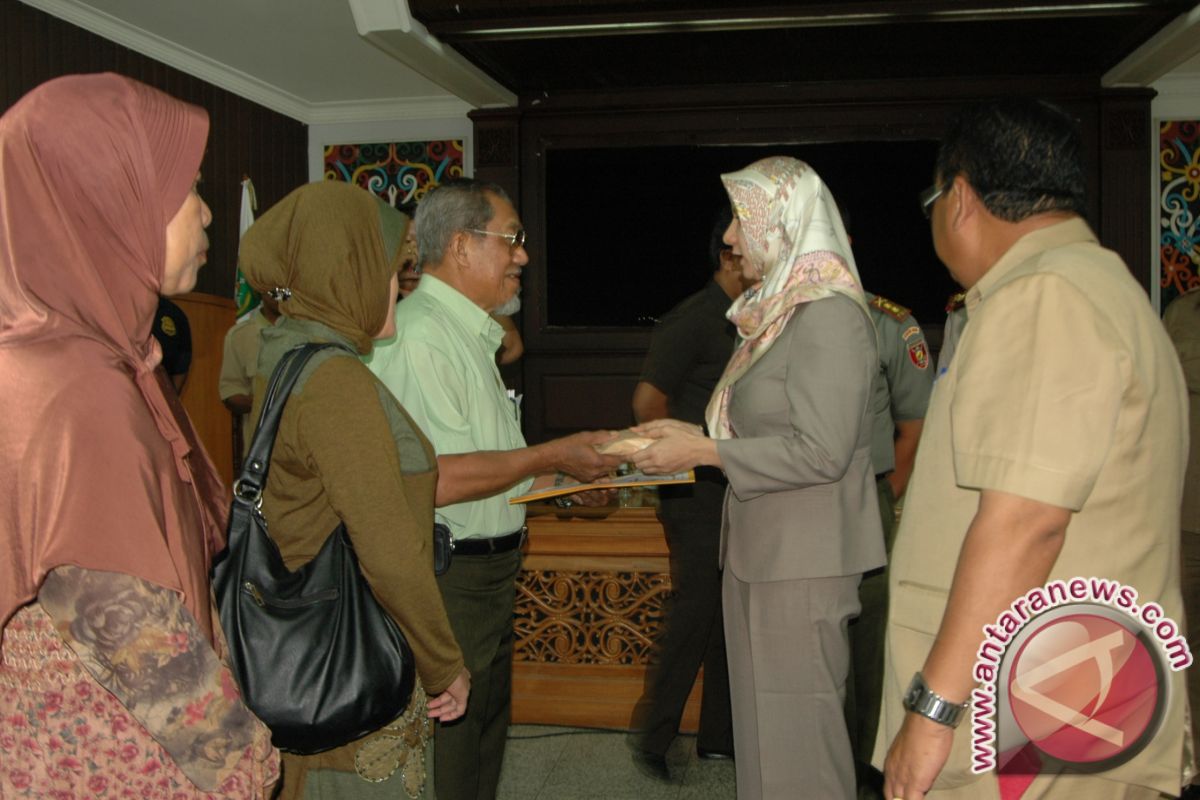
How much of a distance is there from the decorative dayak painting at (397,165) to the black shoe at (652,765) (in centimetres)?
456

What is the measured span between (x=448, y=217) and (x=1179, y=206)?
18.2 ft

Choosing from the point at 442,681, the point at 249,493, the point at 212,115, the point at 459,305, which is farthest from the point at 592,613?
the point at 212,115

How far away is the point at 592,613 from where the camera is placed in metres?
3.68

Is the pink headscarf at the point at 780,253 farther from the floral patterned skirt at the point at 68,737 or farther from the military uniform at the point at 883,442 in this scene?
the floral patterned skirt at the point at 68,737

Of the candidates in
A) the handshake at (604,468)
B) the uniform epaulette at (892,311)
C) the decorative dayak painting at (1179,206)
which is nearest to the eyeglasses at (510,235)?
the handshake at (604,468)

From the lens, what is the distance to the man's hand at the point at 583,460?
7.43ft

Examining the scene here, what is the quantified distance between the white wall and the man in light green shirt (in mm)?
4692

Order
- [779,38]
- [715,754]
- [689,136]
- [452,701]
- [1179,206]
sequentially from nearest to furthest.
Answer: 1. [452,701]
2. [715,754]
3. [779,38]
4. [1179,206]
5. [689,136]

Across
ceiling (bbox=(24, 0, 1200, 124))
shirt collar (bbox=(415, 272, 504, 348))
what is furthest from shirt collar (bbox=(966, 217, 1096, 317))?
ceiling (bbox=(24, 0, 1200, 124))

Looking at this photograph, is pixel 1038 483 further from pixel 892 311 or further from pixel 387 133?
pixel 387 133

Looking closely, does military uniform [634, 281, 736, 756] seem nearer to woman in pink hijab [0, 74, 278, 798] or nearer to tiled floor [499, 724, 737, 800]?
tiled floor [499, 724, 737, 800]

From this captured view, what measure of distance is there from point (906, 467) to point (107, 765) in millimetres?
2487

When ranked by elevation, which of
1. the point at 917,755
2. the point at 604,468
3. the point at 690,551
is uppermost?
the point at 604,468

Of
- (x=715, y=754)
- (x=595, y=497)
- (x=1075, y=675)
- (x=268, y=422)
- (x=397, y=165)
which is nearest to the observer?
(x=1075, y=675)
